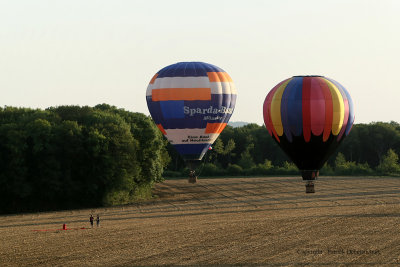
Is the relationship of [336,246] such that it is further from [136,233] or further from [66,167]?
[66,167]

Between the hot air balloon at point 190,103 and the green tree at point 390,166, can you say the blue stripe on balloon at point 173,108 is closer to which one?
the hot air balloon at point 190,103

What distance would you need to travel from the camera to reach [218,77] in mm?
68750

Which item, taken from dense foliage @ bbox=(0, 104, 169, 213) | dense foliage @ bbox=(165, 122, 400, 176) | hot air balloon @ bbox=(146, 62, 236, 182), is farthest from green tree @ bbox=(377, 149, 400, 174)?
hot air balloon @ bbox=(146, 62, 236, 182)

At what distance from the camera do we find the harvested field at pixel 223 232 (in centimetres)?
4609

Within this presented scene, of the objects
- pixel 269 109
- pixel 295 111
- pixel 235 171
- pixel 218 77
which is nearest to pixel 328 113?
pixel 295 111

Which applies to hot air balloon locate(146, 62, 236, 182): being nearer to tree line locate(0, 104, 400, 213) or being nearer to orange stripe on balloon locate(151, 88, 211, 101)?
orange stripe on balloon locate(151, 88, 211, 101)

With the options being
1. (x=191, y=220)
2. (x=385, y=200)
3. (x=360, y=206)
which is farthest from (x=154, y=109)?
(x=385, y=200)

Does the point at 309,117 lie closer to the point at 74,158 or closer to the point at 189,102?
the point at 189,102

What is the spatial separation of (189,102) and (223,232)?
1417 cm

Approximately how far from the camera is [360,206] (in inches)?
2960

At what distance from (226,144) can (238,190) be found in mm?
58148

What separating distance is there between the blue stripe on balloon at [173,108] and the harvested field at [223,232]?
8.92 m

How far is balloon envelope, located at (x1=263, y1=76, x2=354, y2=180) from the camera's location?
2064 inches

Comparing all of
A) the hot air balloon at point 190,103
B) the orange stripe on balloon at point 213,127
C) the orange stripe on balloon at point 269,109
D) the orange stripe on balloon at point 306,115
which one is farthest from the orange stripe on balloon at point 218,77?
the orange stripe on balloon at point 306,115
